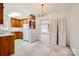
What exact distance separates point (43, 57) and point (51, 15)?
69 centimetres

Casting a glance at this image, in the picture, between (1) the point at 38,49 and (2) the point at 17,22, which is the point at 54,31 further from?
(2) the point at 17,22

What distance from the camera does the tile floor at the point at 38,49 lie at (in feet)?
6.25

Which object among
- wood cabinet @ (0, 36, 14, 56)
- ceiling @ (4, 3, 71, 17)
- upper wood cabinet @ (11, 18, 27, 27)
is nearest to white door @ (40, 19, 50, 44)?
ceiling @ (4, 3, 71, 17)

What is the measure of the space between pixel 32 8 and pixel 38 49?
26.8 inches

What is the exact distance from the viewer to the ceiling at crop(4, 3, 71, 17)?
190 centimetres

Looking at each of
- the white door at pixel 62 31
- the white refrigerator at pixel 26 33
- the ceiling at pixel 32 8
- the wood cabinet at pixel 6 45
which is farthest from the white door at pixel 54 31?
the wood cabinet at pixel 6 45

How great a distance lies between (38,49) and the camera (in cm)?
196

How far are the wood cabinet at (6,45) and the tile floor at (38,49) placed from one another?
0.08 meters

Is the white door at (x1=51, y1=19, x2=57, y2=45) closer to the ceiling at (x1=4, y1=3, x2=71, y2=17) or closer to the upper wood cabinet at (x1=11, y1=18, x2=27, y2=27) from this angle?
the ceiling at (x1=4, y1=3, x2=71, y2=17)

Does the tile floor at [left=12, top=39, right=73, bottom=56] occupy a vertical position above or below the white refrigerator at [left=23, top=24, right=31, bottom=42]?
below

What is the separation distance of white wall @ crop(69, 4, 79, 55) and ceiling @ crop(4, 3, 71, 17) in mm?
115

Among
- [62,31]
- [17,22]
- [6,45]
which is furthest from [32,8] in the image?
[6,45]

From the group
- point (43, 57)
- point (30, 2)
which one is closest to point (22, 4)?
point (30, 2)

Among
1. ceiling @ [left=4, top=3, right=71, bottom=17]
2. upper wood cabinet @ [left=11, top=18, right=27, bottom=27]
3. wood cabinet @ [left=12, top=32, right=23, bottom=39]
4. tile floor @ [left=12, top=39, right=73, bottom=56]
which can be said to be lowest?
tile floor @ [left=12, top=39, right=73, bottom=56]
